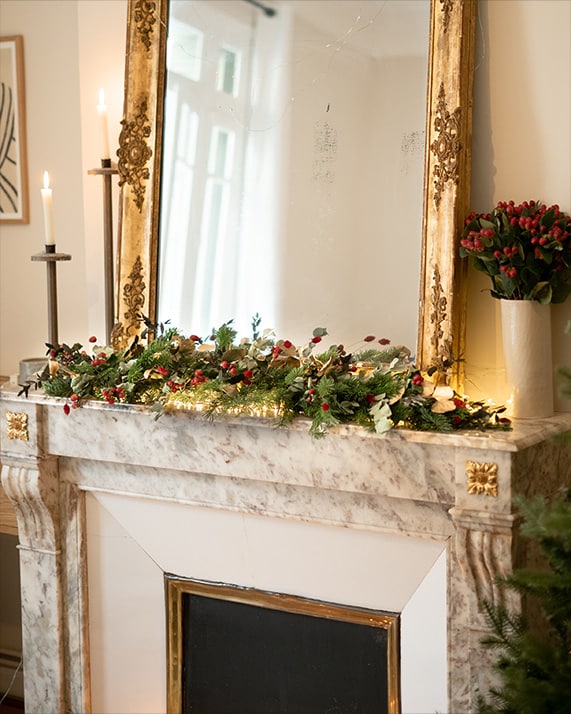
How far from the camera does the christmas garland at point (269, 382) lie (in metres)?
2.22

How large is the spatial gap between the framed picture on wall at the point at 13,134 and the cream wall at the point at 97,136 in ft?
0.09

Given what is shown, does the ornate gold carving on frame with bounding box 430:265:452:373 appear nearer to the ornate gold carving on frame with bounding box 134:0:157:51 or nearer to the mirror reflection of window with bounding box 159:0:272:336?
the mirror reflection of window with bounding box 159:0:272:336

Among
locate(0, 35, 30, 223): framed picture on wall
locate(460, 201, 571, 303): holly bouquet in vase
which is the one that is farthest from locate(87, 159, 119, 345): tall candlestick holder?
locate(460, 201, 571, 303): holly bouquet in vase

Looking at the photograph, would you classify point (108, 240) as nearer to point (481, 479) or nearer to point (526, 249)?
point (526, 249)

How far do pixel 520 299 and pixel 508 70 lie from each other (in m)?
0.57

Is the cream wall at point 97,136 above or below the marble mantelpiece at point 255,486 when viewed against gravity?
above

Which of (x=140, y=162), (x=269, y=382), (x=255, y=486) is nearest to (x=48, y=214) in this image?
(x=140, y=162)

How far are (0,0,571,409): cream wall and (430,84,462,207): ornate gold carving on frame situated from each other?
0.37 ft

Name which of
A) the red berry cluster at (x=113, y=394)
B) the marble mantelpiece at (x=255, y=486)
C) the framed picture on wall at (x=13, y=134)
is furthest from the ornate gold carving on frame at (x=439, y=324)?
the framed picture on wall at (x=13, y=134)

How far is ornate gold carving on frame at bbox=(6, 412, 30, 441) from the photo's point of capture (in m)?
2.73

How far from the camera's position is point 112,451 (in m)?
2.62

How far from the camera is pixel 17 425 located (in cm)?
274

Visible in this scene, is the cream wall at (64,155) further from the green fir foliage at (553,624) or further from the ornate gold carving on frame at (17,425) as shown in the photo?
the green fir foliage at (553,624)

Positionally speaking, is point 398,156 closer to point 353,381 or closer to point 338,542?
point 353,381
